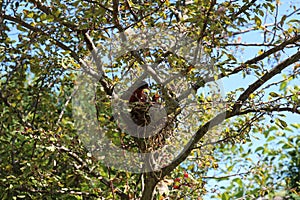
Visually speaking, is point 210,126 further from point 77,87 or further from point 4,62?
point 4,62

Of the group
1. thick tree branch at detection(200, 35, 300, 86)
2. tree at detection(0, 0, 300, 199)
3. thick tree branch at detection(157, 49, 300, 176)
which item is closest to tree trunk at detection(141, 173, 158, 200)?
tree at detection(0, 0, 300, 199)

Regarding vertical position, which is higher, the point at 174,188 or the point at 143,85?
the point at 143,85

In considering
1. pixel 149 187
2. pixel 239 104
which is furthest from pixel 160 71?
pixel 149 187

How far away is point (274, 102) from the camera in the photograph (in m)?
1.98

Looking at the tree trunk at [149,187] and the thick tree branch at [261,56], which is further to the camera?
the tree trunk at [149,187]

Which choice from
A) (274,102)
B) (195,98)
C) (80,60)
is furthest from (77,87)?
(274,102)

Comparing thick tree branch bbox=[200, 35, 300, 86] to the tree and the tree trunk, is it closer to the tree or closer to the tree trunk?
the tree

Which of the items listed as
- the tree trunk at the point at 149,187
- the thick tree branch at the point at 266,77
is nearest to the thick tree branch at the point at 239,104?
the thick tree branch at the point at 266,77

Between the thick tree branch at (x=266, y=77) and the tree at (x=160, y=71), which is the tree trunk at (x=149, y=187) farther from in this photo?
the thick tree branch at (x=266, y=77)

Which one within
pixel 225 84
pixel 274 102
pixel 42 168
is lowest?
pixel 42 168

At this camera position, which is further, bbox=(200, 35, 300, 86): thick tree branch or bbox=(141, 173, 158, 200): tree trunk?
bbox=(141, 173, 158, 200): tree trunk

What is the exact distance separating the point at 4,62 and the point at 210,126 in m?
1.20

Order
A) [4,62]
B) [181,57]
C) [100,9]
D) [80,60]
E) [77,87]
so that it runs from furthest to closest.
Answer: [4,62], [77,87], [80,60], [181,57], [100,9]

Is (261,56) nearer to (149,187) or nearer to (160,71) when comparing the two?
(160,71)
